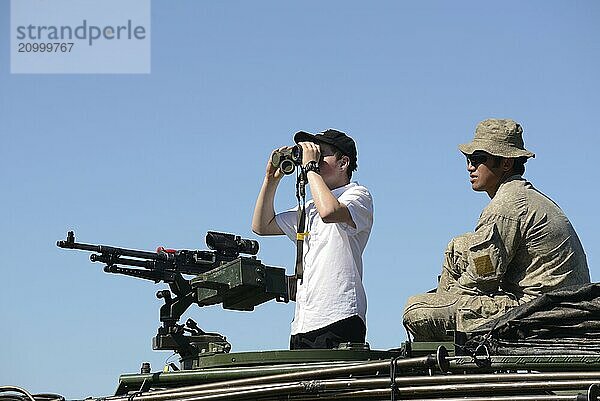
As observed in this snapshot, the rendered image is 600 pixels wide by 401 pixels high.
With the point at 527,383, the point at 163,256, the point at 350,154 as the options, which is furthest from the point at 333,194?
A: the point at 163,256

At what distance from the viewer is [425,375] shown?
516 cm

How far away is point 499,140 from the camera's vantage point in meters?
6.93

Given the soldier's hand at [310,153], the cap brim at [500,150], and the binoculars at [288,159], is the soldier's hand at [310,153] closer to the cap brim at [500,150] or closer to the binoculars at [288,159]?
Result: the binoculars at [288,159]

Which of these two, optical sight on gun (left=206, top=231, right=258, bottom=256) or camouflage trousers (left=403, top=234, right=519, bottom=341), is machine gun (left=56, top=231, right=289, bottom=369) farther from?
camouflage trousers (left=403, top=234, right=519, bottom=341)

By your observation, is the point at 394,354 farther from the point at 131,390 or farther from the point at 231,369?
the point at 131,390

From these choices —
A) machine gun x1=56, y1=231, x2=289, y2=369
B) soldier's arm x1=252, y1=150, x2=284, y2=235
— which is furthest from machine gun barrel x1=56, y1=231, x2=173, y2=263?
soldier's arm x1=252, y1=150, x2=284, y2=235

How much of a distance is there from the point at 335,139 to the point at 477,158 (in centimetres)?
97

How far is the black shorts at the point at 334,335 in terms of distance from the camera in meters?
6.78

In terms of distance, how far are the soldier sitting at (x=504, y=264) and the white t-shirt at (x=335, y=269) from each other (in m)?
0.37

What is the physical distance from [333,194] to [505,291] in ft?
4.13

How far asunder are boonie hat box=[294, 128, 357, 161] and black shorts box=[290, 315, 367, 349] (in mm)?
1168

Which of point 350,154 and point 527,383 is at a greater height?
point 350,154

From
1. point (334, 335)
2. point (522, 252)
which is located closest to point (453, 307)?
point (522, 252)

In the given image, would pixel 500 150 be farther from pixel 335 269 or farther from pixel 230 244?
pixel 230 244
